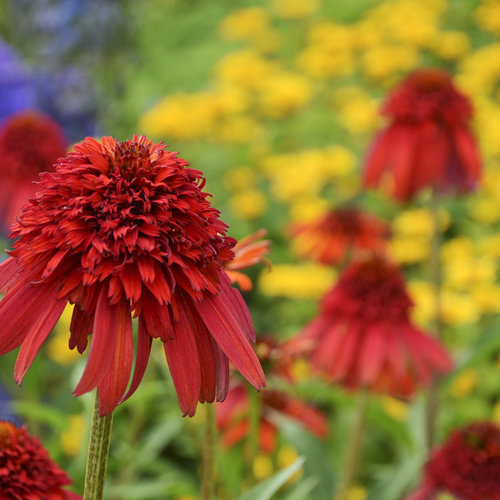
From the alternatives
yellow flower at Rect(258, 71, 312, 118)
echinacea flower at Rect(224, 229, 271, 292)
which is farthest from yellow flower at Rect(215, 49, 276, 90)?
echinacea flower at Rect(224, 229, 271, 292)

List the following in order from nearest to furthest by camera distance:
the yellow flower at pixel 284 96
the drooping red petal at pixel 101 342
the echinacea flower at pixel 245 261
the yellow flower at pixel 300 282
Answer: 1. the drooping red petal at pixel 101 342
2. the echinacea flower at pixel 245 261
3. the yellow flower at pixel 300 282
4. the yellow flower at pixel 284 96

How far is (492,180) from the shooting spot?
2357 mm

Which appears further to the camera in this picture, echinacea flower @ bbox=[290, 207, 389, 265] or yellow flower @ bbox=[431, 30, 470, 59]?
yellow flower @ bbox=[431, 30, 470, 59]

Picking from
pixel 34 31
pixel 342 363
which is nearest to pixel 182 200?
pixel 342 363

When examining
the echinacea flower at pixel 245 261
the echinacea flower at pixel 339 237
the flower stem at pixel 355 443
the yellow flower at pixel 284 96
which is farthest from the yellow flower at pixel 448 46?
the echinacea flower at pixel 245 261

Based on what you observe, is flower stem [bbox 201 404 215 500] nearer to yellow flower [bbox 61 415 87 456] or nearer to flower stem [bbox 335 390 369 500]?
flower stem [bbox 335 390 369 500]

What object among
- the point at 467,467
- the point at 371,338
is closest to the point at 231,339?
the point at 467,467

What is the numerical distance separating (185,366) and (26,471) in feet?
0.59

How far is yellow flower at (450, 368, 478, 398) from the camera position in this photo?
5.75 feet

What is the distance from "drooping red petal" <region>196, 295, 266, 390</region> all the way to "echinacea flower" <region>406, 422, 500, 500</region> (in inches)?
19.7

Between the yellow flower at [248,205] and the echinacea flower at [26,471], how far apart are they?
1778 millimetres

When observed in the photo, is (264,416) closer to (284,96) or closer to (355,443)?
(355,443)

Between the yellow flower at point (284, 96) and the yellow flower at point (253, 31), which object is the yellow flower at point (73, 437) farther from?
the yellow flower at point (253, 31)

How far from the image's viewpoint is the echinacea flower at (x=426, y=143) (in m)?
1.41
